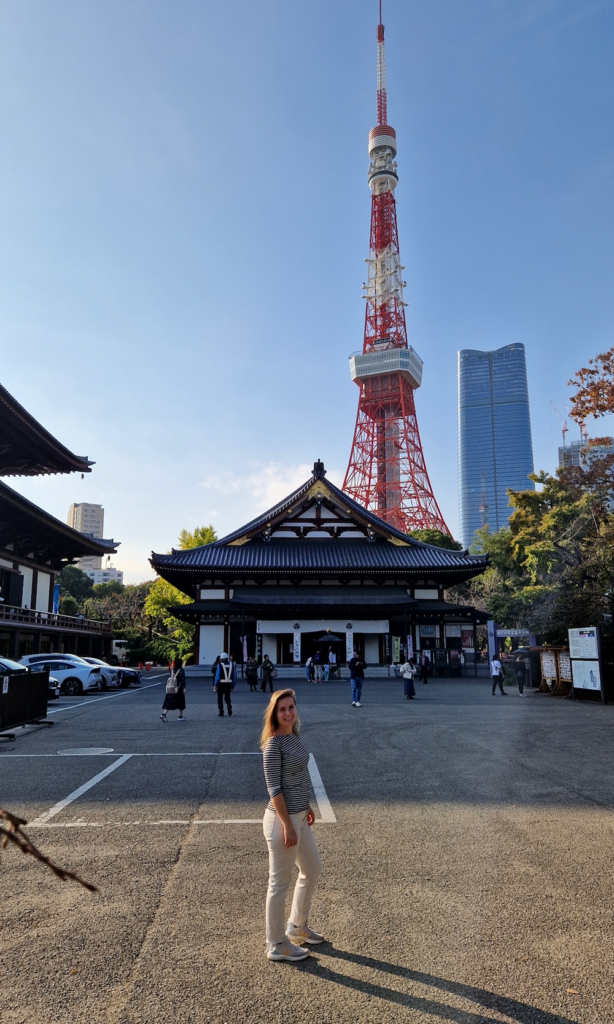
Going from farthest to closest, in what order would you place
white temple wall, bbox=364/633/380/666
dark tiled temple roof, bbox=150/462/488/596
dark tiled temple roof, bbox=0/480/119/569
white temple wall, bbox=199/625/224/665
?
white temple wall, bbox=364/633/380/666 → white temple wall, bbox=199/625/224/665 → dark tiled temple roof, bbox=150/462/488/596 → dark tiled temple roof, bbox=0/480/119/569

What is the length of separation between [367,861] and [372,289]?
269ft

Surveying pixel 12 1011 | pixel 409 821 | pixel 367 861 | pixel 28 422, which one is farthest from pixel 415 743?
pixel 28 422

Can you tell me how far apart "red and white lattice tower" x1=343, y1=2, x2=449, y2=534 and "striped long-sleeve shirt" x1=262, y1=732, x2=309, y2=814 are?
67.2 metres

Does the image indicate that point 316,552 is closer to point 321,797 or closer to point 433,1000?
point 321,797

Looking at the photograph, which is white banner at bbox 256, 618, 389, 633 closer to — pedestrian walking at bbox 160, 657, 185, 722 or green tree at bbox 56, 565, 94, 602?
pedestrian walking at bbox 160, 657, 185, 722

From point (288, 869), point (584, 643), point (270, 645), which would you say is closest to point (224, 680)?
point (584, 643)

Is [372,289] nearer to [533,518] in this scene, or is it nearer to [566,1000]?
[533,518]

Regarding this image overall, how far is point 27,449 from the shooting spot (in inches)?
1070

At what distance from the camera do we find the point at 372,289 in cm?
8100

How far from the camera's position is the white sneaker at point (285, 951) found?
3834mm

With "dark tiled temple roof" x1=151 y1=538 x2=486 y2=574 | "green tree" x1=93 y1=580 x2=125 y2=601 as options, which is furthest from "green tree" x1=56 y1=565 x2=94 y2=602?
"dark tiled temple roof" x1=151 y1=538 x2=486 y2=574

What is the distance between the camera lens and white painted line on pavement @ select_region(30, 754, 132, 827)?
22.2 ft

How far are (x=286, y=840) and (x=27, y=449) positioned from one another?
86.6 ft

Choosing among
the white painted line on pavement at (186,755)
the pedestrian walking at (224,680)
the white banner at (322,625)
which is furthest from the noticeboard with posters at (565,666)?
the white banner at (322,625)
